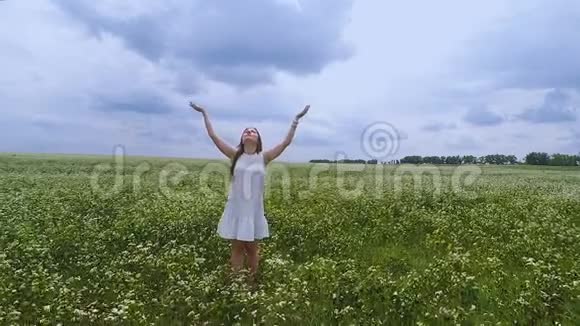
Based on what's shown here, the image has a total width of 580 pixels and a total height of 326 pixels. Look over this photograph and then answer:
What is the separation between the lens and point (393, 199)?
77.5 ft

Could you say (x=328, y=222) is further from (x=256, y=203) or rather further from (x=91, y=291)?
(x=91, y=291)

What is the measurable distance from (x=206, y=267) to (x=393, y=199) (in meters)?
13.6

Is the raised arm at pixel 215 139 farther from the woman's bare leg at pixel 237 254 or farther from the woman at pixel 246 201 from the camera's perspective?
the woman's bare leg at pixel 237 254

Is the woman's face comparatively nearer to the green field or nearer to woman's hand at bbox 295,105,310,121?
woman's hand at bbox 295,105,310,121

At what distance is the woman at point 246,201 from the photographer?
408 inches

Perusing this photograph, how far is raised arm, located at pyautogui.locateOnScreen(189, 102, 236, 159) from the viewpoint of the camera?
35.4ft

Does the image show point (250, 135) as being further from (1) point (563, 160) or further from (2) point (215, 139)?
(1) point (563, 160)

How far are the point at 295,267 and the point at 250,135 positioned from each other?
3335 mm

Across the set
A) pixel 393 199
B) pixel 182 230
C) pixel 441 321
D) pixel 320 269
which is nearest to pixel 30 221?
pixel 182 230

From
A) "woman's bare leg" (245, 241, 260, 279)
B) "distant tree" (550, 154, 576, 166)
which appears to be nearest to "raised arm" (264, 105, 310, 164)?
"woman's bare leg" (245, 241, 260, 279)

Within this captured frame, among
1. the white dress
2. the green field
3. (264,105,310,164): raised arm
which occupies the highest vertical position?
(264,105,310,164): raised arm

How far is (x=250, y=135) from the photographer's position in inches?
414

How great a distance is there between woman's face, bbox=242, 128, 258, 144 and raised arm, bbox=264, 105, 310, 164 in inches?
16.1

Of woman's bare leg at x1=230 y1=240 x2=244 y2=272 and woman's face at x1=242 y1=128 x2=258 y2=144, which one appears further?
woman's bare leg at x1=230 y1=240 x2=244 y2=272
